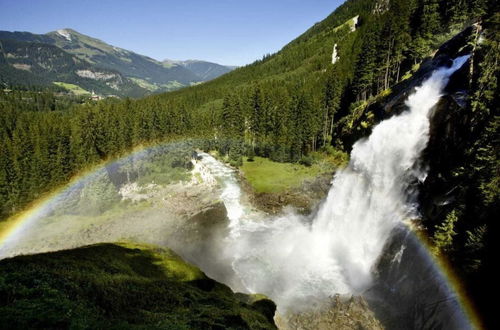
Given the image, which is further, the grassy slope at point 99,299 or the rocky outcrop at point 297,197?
the rocky outcrop at point 297,197

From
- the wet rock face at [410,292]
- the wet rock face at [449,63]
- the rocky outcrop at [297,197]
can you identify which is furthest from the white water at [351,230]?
the rocky outcrop at [297,197]

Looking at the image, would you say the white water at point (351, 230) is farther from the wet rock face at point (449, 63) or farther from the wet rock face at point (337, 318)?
the wet rock face at point (337, 318)

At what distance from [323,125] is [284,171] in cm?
2017

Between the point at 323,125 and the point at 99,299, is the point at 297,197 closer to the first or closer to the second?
the point at 323,125

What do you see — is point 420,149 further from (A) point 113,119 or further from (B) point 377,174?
(A) point 113,119

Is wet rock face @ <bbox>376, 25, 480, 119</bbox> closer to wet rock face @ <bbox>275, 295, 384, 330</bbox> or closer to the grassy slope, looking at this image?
wet rock face @ <bbox>275, 295, 384, 330</bbox>

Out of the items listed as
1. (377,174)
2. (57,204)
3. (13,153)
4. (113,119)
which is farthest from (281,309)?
(113,119)

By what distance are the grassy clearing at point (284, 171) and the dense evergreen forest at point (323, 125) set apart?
347 cm

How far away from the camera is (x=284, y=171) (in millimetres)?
63156

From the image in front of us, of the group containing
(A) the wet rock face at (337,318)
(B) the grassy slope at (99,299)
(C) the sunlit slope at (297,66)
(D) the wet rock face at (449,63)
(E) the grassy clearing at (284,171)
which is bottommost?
(A) the wet rock face at (337,318)

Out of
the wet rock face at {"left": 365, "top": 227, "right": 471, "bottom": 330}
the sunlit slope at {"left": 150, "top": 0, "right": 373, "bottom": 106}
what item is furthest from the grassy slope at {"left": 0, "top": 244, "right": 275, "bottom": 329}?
the sunlit slope at {"left": 150, "top": 0, "right": 373, "bottom": 106}

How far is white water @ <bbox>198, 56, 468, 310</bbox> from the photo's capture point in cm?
2870

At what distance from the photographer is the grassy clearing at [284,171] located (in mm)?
55528

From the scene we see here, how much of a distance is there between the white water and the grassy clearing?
15360 mm
